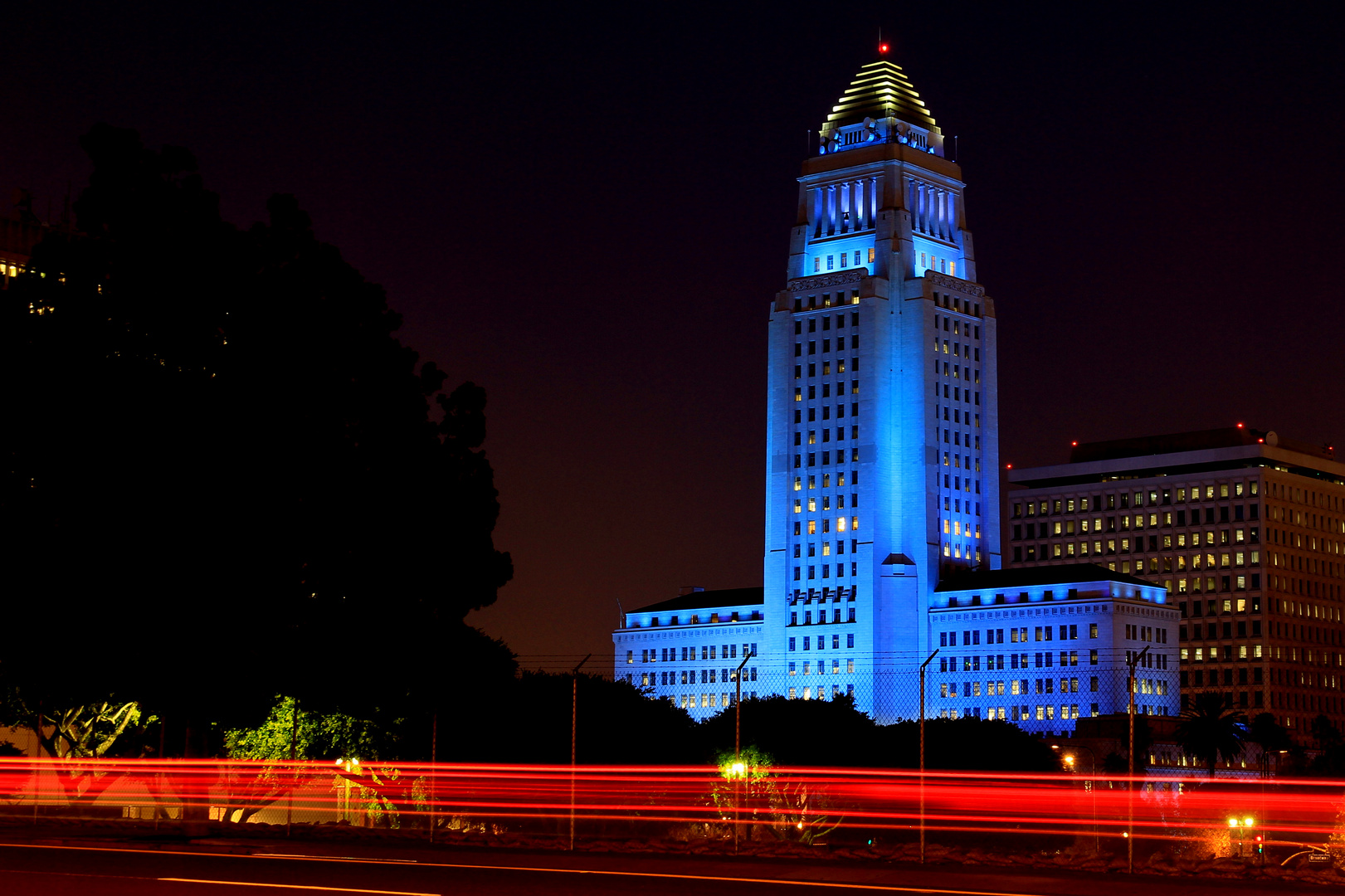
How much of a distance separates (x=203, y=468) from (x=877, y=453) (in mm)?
145312

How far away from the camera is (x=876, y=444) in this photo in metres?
188

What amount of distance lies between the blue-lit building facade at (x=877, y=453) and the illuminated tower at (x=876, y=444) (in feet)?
0.54

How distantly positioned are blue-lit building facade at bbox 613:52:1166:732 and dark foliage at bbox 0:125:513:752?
134426 mm

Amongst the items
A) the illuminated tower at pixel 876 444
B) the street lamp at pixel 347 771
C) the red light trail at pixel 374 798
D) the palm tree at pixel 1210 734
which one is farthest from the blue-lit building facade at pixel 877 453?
the street lamp at pixel 347 771

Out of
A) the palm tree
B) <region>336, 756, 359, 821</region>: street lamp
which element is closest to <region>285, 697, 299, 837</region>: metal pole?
<region>336, 756, 359, 821</region>: street lamp

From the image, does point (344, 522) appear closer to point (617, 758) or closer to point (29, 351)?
point (29, 351)

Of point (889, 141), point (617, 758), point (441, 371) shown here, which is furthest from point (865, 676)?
point (441, 371)

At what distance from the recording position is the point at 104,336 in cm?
4634

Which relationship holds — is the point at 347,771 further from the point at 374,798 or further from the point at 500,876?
the point at 500,876

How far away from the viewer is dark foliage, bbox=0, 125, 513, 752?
1799 inches

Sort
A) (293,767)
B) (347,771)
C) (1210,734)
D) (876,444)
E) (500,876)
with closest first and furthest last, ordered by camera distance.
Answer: (500,876) → (293,767) → (347,771) → (1210,734) → (876,444)

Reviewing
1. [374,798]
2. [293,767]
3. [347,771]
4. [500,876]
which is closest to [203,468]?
[293,767]

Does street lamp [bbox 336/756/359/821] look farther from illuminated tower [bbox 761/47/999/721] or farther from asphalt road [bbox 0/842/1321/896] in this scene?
illuminated tower [bbox 761/47/999/721]

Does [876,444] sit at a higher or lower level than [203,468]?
higher
